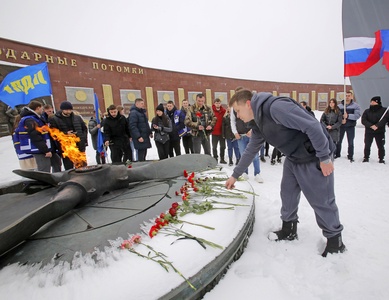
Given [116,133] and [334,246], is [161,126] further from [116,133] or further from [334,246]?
[334,246]

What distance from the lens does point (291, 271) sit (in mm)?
1772

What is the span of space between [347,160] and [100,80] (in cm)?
1370

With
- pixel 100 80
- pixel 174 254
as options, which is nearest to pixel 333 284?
pixel 174 254

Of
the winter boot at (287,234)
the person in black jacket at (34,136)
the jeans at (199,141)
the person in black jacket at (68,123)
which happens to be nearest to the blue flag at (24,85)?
the person in black jacket at (68,123)

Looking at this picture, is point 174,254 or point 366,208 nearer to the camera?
point 174,254

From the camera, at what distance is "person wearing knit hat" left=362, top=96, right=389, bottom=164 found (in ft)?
16.4

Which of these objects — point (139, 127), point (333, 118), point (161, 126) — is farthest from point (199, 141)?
point (333, 118)

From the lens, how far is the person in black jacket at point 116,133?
515 cm

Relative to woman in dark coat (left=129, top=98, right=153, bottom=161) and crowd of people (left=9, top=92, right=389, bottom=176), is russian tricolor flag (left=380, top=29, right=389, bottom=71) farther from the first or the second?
woman in dark coat (left=129, top=98, right=153, bottom=161)

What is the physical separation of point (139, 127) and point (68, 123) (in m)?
1.53

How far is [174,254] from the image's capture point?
4.88 ft

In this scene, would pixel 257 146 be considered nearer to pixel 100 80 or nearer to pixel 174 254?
pixel 174 254

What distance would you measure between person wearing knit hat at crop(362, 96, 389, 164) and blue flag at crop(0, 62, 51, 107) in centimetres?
818

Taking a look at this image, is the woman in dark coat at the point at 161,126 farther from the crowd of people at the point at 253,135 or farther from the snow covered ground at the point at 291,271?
the snow covered ground at the point at 291,271
